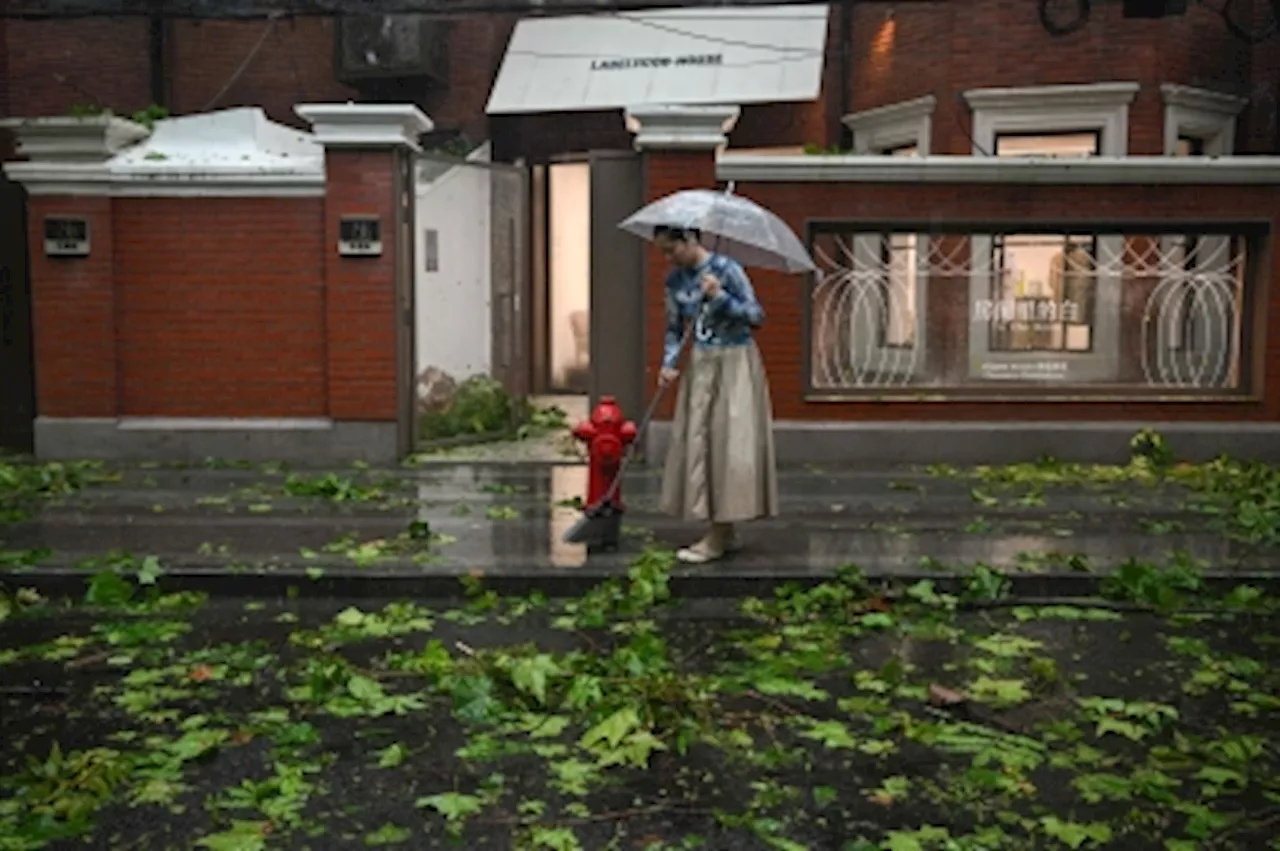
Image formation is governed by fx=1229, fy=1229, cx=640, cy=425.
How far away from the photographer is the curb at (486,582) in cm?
698

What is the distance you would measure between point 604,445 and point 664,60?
10901 millimetres

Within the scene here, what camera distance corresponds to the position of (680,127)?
10.9 meters

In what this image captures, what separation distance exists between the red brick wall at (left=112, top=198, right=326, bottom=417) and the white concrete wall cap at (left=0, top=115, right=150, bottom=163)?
0.51 metres

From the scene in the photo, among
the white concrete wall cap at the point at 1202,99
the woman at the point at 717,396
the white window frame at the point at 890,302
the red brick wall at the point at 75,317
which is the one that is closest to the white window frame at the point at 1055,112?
the white concrete wall cap at the point at 1202,99

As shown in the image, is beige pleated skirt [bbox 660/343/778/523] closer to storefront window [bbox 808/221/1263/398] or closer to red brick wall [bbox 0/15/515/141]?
storefront window [bbox 808/221/1263/398]

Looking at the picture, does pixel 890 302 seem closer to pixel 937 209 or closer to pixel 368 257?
pixel 937 209

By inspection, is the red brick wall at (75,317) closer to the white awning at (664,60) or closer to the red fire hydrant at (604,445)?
the red fire hydrant at (604,445)

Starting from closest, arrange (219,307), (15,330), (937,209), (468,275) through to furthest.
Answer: (937,209) < (219,307) < (15,330) < (468,275)

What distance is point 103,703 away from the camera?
5.11 m

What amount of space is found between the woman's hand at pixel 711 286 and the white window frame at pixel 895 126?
27.8 ft

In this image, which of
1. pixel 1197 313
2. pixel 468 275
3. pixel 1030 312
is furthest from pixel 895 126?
pixel 468 275

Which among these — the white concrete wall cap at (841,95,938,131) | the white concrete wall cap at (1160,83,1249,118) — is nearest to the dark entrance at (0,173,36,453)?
the white concrete wall cap at (841,95,938,131)

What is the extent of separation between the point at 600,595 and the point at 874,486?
403cm

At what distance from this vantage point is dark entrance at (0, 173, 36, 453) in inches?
465
